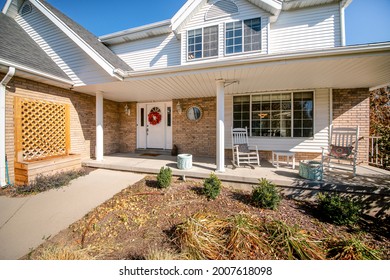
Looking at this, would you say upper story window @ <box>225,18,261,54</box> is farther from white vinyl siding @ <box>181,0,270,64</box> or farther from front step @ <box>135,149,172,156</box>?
front step @ <box>135,149,172,156</box>

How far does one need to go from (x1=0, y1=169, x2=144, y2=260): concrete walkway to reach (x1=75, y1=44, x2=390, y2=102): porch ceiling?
310 centimetres

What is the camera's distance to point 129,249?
2148mm

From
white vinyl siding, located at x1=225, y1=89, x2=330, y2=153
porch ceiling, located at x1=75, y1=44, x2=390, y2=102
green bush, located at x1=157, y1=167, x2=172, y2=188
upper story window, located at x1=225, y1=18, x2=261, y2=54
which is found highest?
upper story window, located at x1=225, y1=18, x2=261, y2=54

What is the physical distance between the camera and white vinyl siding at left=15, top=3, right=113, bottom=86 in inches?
205

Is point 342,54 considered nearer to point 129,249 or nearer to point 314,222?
point 314,222

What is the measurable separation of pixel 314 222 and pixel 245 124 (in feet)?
13.8

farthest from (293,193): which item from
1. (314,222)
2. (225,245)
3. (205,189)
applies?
(225,245)

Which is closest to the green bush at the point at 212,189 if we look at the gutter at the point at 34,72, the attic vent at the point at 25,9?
the gutter at the point at 34,72

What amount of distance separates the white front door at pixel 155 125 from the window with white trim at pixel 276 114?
349 centimetres

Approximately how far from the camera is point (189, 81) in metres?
4.62

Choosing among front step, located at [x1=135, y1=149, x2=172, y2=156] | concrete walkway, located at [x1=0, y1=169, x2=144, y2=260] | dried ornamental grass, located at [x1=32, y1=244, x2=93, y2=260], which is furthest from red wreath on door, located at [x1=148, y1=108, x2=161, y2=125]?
dried ornamental grass, located at [x1=32, y1=244, x2=93, y2=260]

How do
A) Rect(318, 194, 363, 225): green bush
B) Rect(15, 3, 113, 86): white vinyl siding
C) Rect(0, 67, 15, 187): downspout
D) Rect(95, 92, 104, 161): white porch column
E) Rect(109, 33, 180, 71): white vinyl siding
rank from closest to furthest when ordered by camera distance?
Rect(318, 194, 363, 225): green bush → Rect(0, 67, 15, 187): downspout → Rect(15, 3, 113, 86): white vinyl siding → Rect(95, 92, 104, 161): white porch column → Rect(109, 33, 180, 71): white vinyl siding

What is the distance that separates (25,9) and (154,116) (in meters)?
6.78

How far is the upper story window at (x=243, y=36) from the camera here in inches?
238
